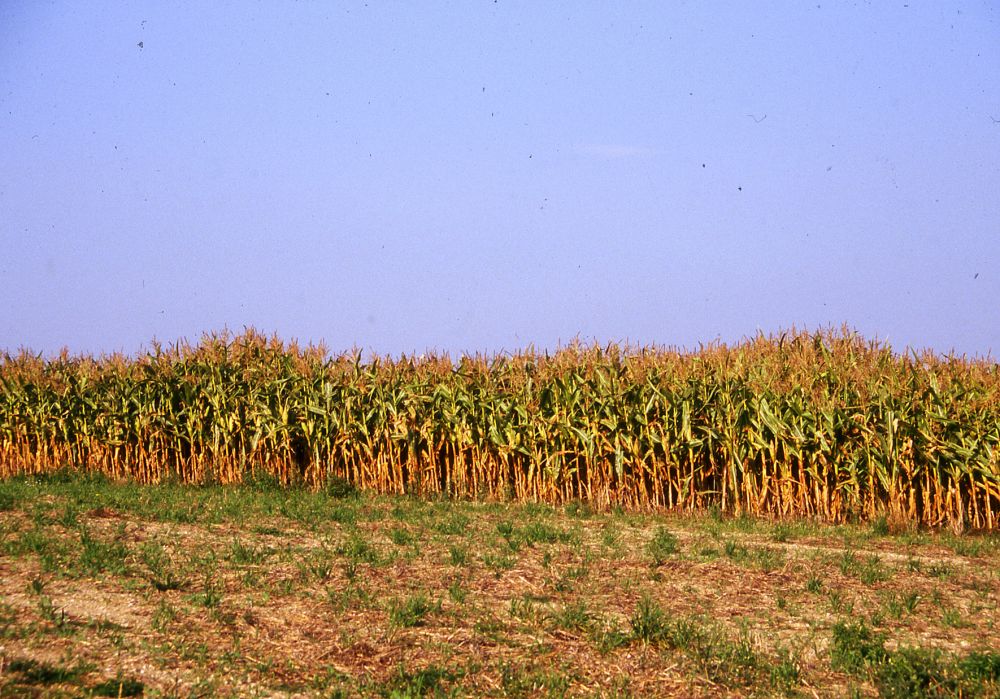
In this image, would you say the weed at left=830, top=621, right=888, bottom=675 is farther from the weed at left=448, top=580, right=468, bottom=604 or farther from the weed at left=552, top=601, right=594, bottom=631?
the weed at left=448, top=580, right=468, bottom=604

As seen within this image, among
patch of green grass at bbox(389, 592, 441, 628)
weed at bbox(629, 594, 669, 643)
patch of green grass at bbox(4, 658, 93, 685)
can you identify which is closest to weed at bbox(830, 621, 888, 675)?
weed at bbox(629, 594, 669, 643)

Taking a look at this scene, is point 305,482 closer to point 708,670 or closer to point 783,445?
point 783,445

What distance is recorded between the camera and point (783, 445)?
15.1m

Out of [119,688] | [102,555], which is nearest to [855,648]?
[119,688]

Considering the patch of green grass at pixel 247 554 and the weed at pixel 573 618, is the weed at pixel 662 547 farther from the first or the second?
the patch of green grass at pixel 247 554

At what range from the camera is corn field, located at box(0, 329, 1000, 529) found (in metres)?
14.8

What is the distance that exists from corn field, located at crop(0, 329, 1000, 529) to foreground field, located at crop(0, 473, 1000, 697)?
6.48 ft

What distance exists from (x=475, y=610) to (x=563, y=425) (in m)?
8.10

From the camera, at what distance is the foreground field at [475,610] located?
7.07 meters

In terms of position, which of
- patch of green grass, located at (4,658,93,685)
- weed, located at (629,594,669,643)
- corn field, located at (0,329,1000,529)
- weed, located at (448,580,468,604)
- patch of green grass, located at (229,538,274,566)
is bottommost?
patch of green grass, located at (4,658,93,685)

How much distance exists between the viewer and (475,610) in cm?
845

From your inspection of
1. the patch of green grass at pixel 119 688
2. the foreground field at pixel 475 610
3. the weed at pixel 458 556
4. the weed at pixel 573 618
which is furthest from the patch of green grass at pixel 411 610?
the patch of green grass at pixel 119 688

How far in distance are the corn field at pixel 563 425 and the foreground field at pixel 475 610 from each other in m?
1.97

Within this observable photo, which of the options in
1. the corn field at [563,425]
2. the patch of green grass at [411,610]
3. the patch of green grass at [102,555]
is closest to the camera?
the patch of green grass at [411,610]
